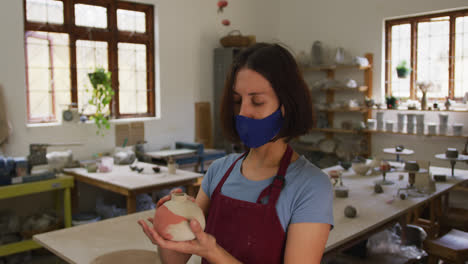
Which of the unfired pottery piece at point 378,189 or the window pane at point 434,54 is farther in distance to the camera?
the window pane at point 434,54

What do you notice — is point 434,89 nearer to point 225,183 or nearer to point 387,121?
point 387,121

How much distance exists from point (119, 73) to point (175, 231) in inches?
186

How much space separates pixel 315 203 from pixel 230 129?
1.30 ft

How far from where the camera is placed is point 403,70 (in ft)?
19.2

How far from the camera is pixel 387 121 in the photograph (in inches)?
237

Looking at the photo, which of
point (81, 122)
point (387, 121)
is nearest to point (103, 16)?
point (81, 122)

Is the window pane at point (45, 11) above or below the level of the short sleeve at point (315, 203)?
above

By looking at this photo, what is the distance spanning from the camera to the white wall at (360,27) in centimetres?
573

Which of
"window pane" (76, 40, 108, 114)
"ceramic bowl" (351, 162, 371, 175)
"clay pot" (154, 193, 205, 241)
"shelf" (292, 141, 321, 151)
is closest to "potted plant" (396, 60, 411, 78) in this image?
"shelf" (292, 141, 321, 151)

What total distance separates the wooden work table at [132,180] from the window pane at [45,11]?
1699mm

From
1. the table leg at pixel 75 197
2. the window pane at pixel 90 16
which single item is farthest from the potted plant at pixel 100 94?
the table leg at pixel 75 197

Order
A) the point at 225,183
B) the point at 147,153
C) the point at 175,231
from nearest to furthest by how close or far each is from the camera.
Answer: the point at 175,231
the point at 225,183
the point at 147,153

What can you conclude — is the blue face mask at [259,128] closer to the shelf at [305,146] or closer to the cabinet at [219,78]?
the cabinet at [219,78]

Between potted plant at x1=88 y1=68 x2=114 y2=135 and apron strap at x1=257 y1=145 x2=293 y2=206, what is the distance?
13.4ft
